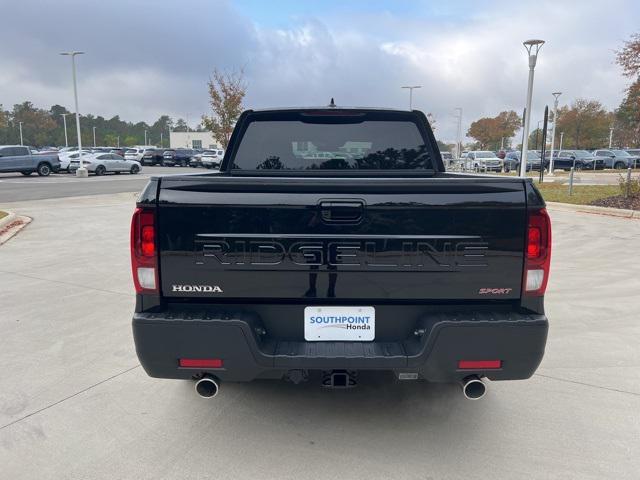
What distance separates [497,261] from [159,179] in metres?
1.85

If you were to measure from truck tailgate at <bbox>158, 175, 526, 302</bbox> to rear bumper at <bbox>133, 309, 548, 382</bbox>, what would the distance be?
198mm

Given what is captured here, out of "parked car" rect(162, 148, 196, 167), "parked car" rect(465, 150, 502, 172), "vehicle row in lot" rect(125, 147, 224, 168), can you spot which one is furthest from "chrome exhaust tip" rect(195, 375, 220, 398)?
"parked car" rect(162, 148, 196, 167)

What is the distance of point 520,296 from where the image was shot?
268 cm

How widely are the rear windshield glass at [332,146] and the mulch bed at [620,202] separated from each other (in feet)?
44.1

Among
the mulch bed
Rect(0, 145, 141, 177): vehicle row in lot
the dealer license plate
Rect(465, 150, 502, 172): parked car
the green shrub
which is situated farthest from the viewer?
Rect(465, 150, 502, 172): parked car

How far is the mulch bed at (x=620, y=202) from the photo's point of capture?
1477cm

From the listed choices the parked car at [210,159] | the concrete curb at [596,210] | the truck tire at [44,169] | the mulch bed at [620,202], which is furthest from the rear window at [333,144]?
the parked car at [210,159]

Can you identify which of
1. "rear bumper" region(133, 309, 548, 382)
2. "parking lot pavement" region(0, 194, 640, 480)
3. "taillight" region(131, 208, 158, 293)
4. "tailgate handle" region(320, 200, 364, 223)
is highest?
"tailgate handle" region(320, 200, 364, 223)

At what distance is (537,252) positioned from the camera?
2.64 m

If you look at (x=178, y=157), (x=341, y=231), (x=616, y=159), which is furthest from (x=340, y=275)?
(x=178, y=157)

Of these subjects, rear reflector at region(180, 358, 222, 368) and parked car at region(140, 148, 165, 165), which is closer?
rear reflector at region(180, 358, 222, 368)

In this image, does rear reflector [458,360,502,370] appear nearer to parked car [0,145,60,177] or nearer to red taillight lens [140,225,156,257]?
red taillight lens [140,225,156,257]

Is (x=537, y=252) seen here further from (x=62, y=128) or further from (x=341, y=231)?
(x=62, y=128)

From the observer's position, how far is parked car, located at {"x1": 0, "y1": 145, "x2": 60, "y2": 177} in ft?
92.2
